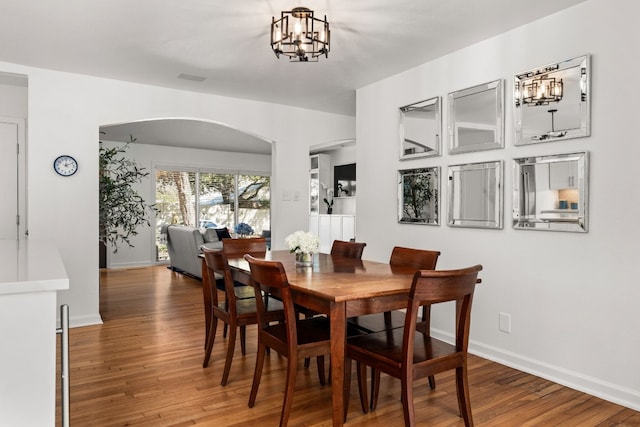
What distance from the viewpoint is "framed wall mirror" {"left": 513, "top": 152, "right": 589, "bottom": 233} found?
A: 2.77m

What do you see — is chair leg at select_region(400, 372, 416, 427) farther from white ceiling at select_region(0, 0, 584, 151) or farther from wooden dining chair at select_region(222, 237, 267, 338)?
white ceiling at select_region(0, 0, 584, 151)

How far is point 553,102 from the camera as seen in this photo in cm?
293

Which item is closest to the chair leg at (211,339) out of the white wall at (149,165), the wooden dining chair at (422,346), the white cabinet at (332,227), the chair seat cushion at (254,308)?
the chair seat cushion at (254,308)

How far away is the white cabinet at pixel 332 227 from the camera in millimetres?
8812

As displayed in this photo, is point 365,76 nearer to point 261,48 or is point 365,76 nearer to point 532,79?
point 261,48

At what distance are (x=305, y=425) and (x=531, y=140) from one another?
2.36 m

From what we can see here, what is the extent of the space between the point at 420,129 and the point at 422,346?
231cm

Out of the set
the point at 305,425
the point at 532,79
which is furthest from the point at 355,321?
the point at 532,79

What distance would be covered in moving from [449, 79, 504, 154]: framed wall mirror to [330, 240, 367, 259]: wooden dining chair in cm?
114

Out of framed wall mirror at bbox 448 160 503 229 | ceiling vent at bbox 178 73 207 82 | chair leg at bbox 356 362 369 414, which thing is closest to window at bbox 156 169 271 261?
ceiling vent at bbox 178 73 207 82

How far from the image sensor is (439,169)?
3.83 m

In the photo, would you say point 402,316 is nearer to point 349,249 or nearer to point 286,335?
point 349,249

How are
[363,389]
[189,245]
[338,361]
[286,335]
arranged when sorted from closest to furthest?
[338,361] → [286,335] → [363,389] → [189,245]

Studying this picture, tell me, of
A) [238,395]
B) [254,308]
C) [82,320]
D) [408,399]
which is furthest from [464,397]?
[82,320]
